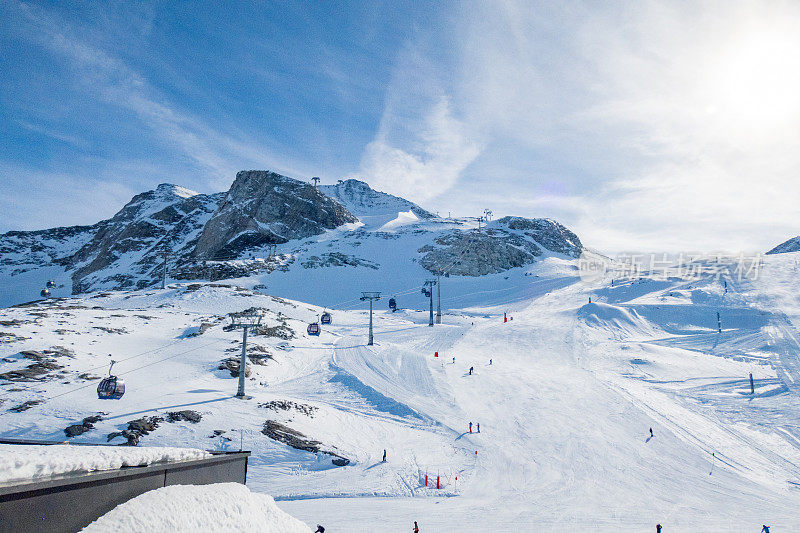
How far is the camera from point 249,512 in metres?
5.06

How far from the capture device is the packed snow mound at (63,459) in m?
3.09

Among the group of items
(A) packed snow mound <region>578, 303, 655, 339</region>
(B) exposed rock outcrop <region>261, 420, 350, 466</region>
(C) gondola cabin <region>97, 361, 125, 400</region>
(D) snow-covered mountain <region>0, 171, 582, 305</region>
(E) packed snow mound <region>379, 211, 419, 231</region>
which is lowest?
(B) exposed rock outcrop <region>261, 420, 350, 466</region>

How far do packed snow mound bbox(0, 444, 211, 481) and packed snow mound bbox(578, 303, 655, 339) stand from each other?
50636 millimetres

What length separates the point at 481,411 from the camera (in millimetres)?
26641

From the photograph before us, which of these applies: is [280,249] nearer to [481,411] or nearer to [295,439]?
[481,411]

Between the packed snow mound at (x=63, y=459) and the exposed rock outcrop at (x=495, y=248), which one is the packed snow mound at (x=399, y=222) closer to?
the exposed rock outcrop at (x=495, y=248)

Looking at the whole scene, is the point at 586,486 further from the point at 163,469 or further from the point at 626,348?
the point at 626,348

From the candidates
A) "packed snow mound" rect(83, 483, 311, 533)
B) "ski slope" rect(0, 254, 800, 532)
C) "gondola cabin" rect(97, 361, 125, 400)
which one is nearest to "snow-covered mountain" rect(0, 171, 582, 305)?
"ski slope" rect(0, 254, 800, 532)

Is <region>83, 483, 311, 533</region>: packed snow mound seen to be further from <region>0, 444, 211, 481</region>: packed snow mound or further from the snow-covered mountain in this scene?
the snow-covered mountain

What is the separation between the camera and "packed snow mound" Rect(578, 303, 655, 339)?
47219mm

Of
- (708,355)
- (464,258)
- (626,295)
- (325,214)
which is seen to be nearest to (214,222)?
(325,214)

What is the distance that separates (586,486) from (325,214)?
370 feet

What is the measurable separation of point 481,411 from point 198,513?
24792mm

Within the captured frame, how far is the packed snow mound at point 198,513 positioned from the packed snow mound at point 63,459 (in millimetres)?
468
